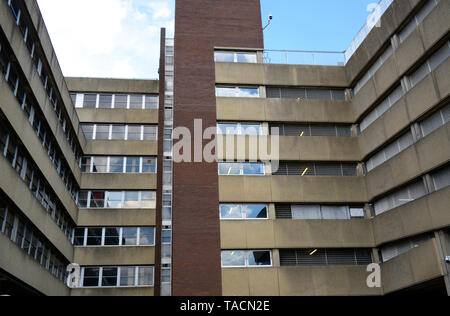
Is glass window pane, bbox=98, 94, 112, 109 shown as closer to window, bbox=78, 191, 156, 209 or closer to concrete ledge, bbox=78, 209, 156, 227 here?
window, bbox=78, 191, 156, 209

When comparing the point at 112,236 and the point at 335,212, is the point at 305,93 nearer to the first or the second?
the point at 335,212

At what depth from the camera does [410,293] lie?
2291 centimetres

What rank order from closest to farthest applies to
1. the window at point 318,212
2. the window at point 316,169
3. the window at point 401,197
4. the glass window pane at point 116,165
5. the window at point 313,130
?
the window at point 401,197
the window at point 318,212
the window at point 316,169
the window at point 313,130
the glass window pane at point 116,165

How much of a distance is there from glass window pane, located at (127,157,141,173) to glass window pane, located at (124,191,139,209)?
1.93 meters

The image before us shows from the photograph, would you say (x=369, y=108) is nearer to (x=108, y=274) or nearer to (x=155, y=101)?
(x=155, y=101)

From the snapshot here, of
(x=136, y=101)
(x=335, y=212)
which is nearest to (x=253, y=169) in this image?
(x=335, y=212)

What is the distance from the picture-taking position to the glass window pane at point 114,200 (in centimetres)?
3462

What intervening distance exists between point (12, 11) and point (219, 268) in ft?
54.6

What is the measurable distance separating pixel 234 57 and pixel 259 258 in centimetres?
1377

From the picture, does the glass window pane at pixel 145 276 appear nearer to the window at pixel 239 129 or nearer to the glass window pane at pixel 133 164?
the glass window pane at pixel 133 164

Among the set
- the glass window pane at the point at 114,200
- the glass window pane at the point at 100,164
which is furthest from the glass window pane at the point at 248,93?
the glass window pane at the point at 100,164

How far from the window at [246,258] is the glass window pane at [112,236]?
40.3 ft

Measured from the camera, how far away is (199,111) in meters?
27.6
